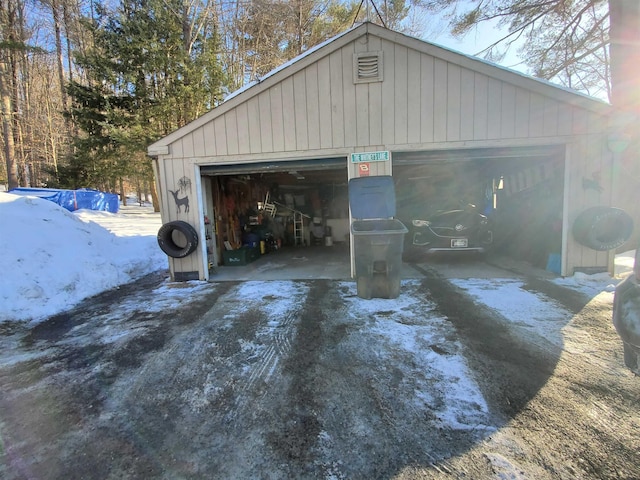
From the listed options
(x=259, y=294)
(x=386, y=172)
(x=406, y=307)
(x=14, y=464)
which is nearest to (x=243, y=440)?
(x=14, y=464)

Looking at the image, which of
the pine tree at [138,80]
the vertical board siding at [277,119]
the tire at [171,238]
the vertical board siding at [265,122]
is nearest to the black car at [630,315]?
the vertical board siding at [277,119]

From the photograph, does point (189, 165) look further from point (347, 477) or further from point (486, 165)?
point (486, 165)

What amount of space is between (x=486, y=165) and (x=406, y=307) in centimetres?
515

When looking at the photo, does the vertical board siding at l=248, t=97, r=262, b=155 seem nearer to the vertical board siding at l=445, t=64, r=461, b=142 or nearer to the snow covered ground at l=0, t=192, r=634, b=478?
the snow covered ground at l=0, t=192, r=634, b=478

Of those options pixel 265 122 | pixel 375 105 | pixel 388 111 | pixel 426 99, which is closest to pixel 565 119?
pixel 426 99

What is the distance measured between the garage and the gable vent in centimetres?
2

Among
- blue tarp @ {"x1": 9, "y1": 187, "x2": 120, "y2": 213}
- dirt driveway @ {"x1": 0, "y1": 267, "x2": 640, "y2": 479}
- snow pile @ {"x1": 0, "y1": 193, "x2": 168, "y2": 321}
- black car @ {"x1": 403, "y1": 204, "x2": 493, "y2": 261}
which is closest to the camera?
dirt driveway @ {"x1": 0, "y1": 267, "x2": 640, "y2": 479}

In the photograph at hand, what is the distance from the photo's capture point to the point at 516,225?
7344mm

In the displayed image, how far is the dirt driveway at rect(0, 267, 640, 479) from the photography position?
174 centimetres

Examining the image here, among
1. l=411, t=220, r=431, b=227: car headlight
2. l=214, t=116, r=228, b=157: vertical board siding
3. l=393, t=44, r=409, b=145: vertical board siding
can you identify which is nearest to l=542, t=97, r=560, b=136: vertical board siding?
l=393, t=44, r=409, b=145: vertical board siding

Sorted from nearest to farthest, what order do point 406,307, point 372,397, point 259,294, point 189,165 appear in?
1. point 372,397
2. point 406,307
3. point 259,294
4. point 189,165

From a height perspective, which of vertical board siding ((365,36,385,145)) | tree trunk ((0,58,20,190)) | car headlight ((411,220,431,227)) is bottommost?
car headlight ((411,220,431,227))

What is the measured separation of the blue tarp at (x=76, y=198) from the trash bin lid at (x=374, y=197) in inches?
597

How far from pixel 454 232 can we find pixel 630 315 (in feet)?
14.7
